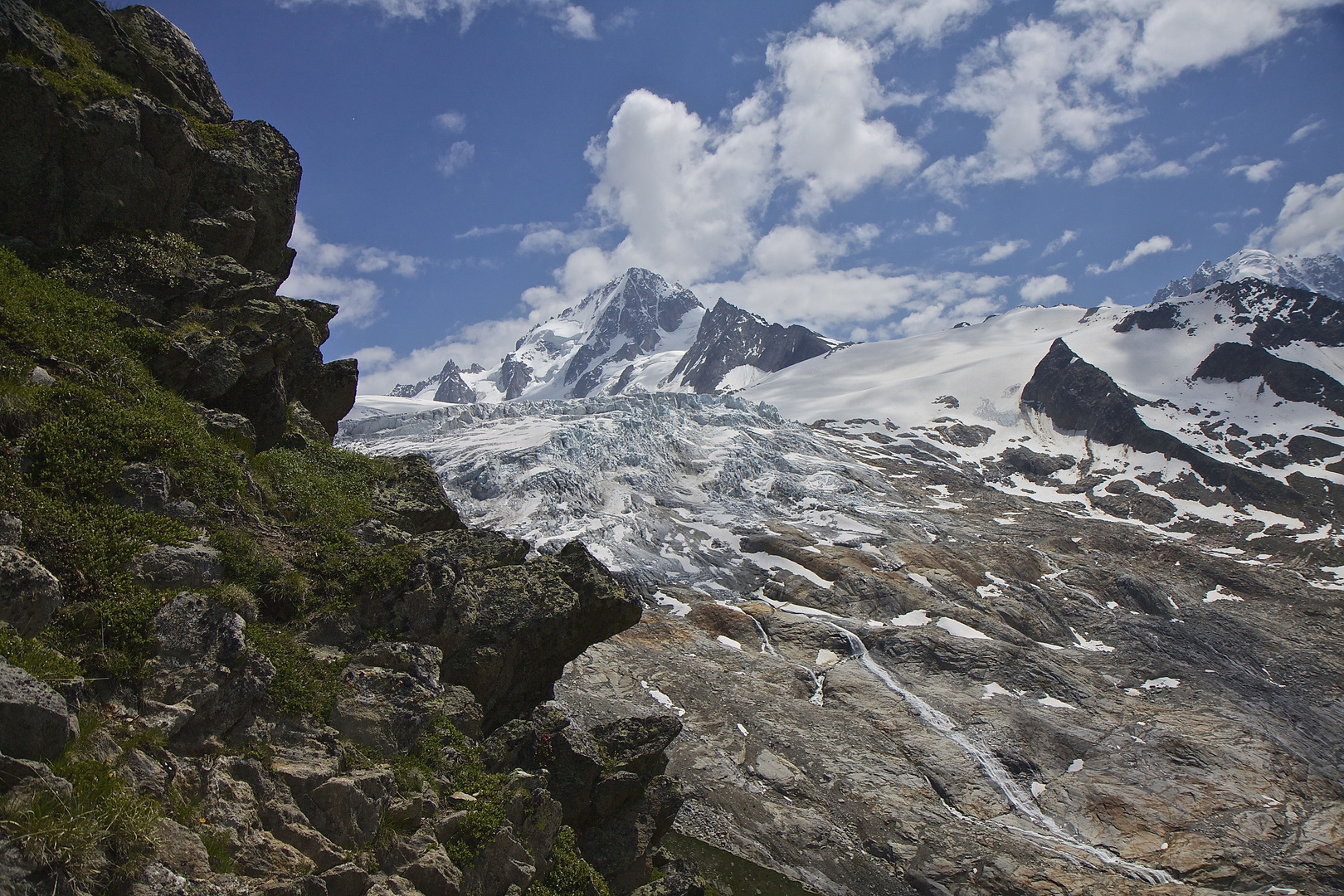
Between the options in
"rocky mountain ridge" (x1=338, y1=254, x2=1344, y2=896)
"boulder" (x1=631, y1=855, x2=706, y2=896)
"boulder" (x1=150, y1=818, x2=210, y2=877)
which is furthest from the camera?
"rocky mountain ridge" (x1=338, y1=254, x2=1344, y2=896)

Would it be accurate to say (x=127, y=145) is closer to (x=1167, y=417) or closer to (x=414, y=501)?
(x=414, y=501)

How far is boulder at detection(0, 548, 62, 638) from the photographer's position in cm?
621

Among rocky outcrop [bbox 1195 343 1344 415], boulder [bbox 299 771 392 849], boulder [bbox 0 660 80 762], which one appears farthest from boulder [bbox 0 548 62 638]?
rocky outcrop [bbox 1195 343 1344 415]

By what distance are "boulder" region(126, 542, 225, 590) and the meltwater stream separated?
49.0 metres

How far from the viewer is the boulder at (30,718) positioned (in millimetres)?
5254

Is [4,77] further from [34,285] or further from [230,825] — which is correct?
[230,825]

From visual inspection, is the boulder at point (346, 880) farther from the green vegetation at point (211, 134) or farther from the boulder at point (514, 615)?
the green vegetation at point (211, 134)

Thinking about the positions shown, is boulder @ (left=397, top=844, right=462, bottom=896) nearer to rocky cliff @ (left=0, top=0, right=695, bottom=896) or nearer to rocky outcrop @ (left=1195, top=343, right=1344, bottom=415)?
rocky cliff @ (left=0, top=0, right=695, bottom=896)

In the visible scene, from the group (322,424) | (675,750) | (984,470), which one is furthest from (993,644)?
(984,470)

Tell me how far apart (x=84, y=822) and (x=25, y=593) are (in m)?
2.44

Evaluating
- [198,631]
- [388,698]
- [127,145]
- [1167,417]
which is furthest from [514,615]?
[1167,417]

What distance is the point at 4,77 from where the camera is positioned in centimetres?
1152

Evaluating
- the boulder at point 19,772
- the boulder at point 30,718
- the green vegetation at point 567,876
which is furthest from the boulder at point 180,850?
the green vegetation at point 567,876

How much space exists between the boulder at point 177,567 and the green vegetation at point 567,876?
6363 mm
